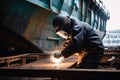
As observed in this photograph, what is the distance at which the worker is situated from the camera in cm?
352

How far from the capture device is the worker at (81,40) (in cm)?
352

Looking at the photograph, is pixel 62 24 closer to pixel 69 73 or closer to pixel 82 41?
pixel 82 41

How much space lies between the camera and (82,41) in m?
3.56

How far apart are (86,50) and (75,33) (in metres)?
0.43

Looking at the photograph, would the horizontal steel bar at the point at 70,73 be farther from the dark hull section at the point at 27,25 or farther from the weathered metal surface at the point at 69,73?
the dark hull section at the point at 27,25

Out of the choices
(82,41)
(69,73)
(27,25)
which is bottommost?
(69,73)

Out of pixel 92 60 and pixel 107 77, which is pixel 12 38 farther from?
pixel 107 77

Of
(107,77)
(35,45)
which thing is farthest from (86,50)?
(35,45)

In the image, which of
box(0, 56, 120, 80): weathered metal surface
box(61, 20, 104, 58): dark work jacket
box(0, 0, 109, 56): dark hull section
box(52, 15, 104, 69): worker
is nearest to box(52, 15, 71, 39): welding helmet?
box(52, 15, 104, 69): worker

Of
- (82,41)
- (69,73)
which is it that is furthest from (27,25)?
(69,73)

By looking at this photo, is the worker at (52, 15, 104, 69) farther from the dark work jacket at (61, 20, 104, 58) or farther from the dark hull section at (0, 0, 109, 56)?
the dark hull section at (0, 0, 109, 56)

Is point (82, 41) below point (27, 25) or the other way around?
below

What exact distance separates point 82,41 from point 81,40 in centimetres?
6

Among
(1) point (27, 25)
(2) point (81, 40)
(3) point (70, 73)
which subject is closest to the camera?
(3) point (70, 73)
